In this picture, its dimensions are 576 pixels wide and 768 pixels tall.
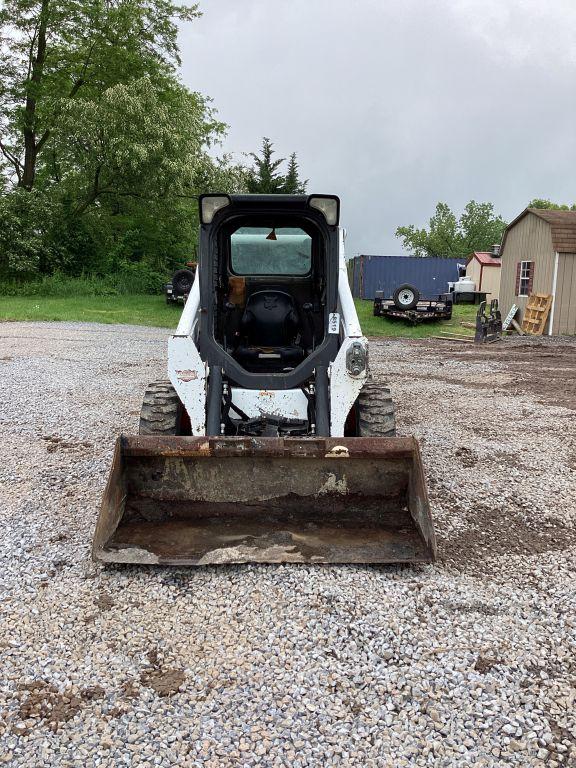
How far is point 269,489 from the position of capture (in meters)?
3.87

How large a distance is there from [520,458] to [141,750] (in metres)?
4.44

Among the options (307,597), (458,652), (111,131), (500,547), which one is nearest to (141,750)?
(307,597)

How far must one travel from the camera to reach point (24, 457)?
17.8ft

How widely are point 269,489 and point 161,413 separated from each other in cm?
116

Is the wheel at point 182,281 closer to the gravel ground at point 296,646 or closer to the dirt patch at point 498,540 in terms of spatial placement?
the gravel ground at point 296,646

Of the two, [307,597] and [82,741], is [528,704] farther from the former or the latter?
[82,741]

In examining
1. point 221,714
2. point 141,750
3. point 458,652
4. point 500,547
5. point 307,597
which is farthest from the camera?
point 500,547

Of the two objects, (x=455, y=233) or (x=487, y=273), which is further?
(x=455, y=233)

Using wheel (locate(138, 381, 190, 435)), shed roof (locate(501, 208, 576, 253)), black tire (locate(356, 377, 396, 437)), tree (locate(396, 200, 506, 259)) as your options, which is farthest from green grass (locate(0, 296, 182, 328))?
tree (locate(396, 200, 506, 259))

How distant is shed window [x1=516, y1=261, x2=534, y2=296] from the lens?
1973 centimetres

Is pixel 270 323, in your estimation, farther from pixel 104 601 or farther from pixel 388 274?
pixel 388 274

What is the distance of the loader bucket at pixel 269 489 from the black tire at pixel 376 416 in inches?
28.4

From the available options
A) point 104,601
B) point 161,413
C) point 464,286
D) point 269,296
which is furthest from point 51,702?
point 464,286

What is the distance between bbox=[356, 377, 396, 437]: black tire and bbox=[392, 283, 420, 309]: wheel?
48.9ft
